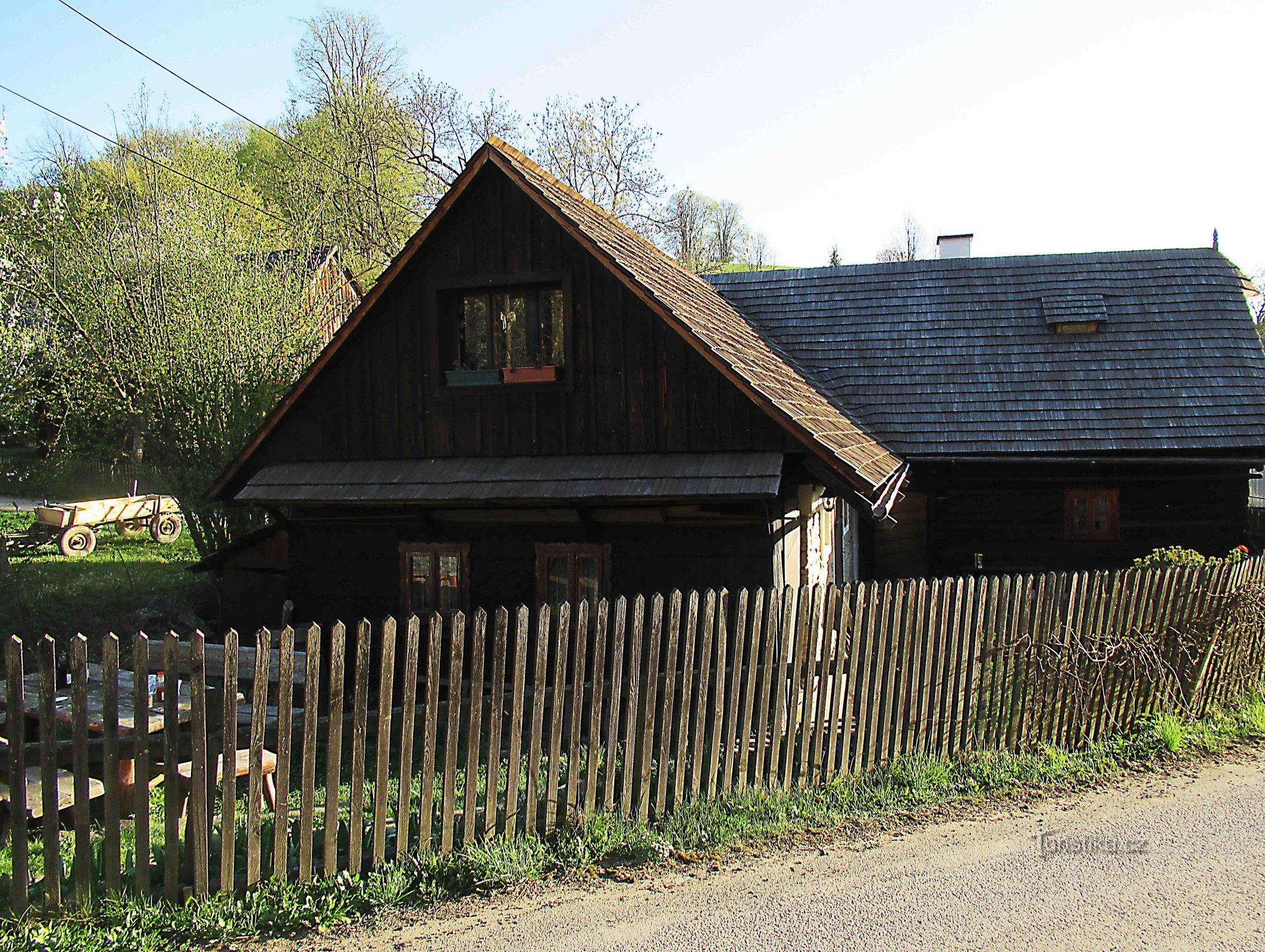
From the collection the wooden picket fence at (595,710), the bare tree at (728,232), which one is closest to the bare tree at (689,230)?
the bare tree at (728,232)

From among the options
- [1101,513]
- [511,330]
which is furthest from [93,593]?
[1101,513]

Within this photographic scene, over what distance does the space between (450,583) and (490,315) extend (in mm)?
2939

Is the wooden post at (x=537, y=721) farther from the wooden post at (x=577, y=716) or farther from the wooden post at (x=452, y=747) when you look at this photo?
the wooden post at (x=452, y=747)

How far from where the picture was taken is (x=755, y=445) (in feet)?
29.3

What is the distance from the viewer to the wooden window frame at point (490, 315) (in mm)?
9711

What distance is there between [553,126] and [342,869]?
29.2 metres

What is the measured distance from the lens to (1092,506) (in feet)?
46.4

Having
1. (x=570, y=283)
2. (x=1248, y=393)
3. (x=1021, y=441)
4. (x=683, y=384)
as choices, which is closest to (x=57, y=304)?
(x=570, y=283)

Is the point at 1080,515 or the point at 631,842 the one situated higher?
the point at 1080,515

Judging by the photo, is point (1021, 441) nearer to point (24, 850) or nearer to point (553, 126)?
point (24, 850)

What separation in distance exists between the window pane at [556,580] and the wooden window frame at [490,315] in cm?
177

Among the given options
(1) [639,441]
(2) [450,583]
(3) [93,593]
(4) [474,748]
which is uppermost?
(1) [639,441]

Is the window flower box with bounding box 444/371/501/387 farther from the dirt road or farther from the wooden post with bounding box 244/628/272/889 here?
the dirt road

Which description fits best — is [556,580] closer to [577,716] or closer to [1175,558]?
[577,716]
